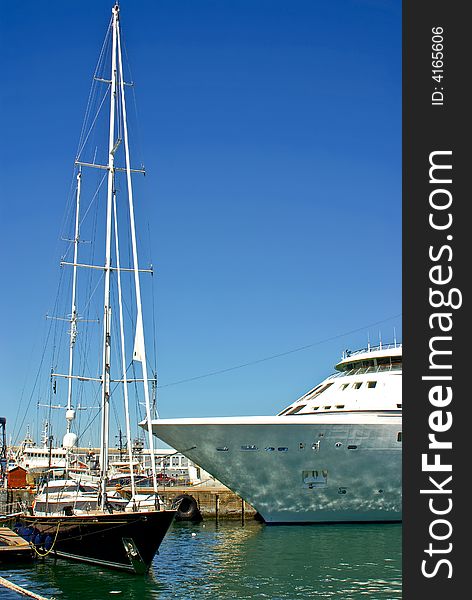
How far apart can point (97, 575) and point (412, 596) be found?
49.0ft

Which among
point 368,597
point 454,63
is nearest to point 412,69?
point 454,63

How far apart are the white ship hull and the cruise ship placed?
4cm

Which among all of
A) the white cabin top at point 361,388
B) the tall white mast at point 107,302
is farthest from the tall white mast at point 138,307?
the white cabin top at point 361,388

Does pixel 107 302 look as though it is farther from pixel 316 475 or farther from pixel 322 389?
pixel 322 389

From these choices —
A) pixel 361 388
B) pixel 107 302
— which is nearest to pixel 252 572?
pixel 107 302

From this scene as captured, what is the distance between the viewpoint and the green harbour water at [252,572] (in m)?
18.5

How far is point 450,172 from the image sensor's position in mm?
8570

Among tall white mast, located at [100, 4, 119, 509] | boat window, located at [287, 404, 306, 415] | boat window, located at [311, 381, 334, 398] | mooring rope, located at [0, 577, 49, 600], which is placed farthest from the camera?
boat window, located at [311, 381, 334, 398]

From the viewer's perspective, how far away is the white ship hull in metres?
29.7

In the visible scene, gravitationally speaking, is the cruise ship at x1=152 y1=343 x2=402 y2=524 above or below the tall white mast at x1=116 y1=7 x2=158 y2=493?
below

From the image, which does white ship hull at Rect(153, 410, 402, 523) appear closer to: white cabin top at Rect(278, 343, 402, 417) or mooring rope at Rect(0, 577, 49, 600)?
white cabin top at Rect(278, 343, 402, 417)

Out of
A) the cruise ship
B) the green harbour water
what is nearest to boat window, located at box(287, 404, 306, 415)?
the cruise ship

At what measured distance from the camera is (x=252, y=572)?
21172mm

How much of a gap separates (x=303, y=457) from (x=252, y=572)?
9.14 metres
